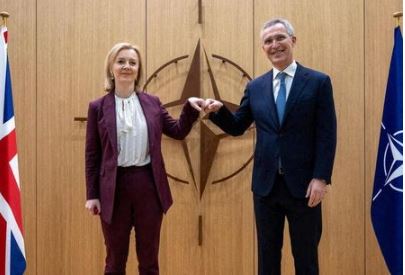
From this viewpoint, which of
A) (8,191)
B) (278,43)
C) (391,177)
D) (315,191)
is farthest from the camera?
(391,177)

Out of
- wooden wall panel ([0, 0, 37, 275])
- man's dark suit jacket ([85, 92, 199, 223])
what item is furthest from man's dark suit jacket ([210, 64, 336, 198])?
wooden wall panel ([0, 0, 37, 275])

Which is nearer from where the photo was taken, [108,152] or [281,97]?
[281,97]

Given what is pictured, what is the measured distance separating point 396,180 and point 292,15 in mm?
1304

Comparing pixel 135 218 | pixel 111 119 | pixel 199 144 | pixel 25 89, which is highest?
pixel 25 89

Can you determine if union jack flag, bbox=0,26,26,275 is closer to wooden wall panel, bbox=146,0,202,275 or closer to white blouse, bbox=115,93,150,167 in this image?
white blouse, bbox=115,93,150,167

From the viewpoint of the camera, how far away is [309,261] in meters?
1.87

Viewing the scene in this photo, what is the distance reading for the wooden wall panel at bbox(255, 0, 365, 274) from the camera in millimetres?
2973

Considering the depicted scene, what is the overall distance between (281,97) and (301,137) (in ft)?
0.68

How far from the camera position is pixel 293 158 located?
6.12 ft

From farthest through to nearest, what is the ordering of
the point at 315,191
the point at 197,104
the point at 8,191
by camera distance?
the point at 8,191 → the point at 197,104 → the point at 315,191

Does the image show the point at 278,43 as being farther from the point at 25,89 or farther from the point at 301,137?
the point at 25,89

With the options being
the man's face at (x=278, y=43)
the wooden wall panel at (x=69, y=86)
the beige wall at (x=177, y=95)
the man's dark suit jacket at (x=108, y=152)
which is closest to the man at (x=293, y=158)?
the man's face at (x=278, y=43)

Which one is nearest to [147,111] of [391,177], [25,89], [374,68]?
[25,89]

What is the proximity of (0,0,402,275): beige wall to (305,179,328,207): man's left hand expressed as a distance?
45.9 inches
